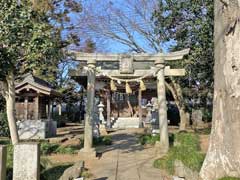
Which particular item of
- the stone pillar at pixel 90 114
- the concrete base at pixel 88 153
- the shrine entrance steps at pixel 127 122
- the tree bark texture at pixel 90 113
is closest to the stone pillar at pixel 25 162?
the concrete base at pixel 88 153

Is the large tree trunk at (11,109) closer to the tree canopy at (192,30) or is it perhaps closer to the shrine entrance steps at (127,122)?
the tree canopy at (192,30)

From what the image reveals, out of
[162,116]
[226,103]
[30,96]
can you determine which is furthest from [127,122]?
[226,103]

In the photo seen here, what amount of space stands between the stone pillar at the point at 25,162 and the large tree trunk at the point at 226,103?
3.86m

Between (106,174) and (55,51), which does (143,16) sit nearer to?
(55,51)

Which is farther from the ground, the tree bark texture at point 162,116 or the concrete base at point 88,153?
the tree bark texture at point 162,116

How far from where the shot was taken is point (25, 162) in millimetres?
8164

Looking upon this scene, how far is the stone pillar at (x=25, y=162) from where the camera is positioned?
8.16 metres

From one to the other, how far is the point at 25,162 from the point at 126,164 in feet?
14.5

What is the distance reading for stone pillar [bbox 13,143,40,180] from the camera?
816 cm

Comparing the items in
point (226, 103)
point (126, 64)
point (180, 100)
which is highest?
point (126, 64)

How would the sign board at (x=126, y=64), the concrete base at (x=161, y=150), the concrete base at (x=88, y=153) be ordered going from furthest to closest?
the sign board at (x=126, y=64), the concrete base at (x=161, y=150), the concrete base at (x=88, y=153)

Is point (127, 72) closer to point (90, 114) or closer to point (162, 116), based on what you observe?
point (162, 116)

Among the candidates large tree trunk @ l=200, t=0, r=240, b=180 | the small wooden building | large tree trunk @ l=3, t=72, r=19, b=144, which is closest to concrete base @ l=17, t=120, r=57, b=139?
the small wooden building

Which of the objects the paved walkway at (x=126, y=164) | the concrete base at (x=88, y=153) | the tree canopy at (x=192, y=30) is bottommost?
the paved walkway at (x=126, y=164)
